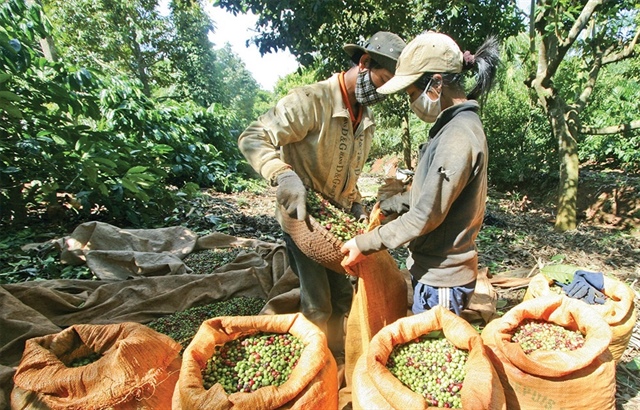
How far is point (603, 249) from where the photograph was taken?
14.6 ft

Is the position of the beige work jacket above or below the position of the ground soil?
above

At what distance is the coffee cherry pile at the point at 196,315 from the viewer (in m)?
2.43

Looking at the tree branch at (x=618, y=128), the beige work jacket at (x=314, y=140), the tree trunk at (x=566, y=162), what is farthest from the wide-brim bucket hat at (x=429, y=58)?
the tree branch at (x=618, y=128)

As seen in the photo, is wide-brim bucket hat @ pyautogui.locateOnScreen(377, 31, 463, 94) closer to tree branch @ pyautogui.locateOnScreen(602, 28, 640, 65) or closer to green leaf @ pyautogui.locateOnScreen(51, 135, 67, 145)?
green leaf @ pyautogui.locateOnScreen(51, 135, 67, 145)

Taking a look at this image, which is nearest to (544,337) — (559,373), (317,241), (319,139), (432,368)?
(559,373)

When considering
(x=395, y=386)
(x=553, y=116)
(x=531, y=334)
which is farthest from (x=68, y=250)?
(x=553, y=116)

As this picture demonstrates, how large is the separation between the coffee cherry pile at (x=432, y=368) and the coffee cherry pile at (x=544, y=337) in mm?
345

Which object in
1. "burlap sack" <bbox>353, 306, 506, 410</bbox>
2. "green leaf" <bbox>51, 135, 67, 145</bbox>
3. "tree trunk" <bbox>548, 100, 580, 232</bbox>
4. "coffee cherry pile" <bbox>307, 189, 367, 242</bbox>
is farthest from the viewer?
"tree trunk" <bbox>548, 100, 580, 232</bbox>

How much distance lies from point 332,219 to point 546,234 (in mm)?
4706

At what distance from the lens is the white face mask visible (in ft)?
4.94

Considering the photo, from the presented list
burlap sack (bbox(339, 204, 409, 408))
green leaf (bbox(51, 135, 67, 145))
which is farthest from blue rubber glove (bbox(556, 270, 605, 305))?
green leaf (bbox(51, 135, 67, 145))

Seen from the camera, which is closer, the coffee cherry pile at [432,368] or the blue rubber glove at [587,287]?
the coffee cherry pile at [432,368]

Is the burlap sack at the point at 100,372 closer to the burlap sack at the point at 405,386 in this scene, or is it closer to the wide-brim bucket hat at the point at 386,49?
the burlap sack at the point at 405,386

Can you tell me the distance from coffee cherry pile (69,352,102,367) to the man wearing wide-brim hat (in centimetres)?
96
